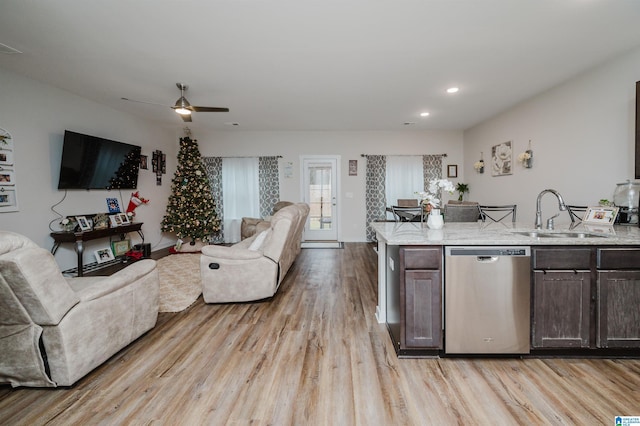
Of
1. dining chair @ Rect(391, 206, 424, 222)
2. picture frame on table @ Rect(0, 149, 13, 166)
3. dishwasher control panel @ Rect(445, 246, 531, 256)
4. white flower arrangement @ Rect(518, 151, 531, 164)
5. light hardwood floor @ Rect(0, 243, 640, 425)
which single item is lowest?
light hardwood floor @ Rect(0, 243, 640, 425)

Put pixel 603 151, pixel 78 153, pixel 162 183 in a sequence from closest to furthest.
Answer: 1. pixel 603 151
2. pixel 78 153
3. pixel 162 183

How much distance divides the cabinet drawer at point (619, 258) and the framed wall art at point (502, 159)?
3593 mm

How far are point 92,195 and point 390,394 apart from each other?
5.40m

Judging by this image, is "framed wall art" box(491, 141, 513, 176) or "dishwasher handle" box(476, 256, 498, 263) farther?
"framed wall art" box(491, 141, 513, 176)

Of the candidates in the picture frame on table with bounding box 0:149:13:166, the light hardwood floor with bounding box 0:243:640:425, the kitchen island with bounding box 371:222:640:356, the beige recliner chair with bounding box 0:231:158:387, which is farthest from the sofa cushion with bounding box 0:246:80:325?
the picture frame on table with bounding box 0:149:13:166

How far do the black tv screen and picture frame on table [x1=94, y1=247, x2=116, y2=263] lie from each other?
3.56 feet

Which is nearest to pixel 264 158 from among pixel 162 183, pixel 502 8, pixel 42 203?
pixel 162 183

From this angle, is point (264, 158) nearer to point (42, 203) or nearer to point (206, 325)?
point (42, 203)

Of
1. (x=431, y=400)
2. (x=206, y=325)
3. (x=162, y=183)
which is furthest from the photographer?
(x=162, y=183)

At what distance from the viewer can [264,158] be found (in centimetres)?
699

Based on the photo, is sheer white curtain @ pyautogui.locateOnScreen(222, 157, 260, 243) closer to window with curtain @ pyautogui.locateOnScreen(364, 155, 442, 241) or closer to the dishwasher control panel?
window with curtain @ pyautogui.locateOnScreen(364, 155, 442, 241)

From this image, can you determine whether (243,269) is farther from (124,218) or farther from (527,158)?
(527,158)

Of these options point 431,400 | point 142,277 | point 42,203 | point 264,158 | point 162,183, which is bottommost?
point 431,400

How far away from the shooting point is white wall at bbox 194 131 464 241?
7039 millimetres
